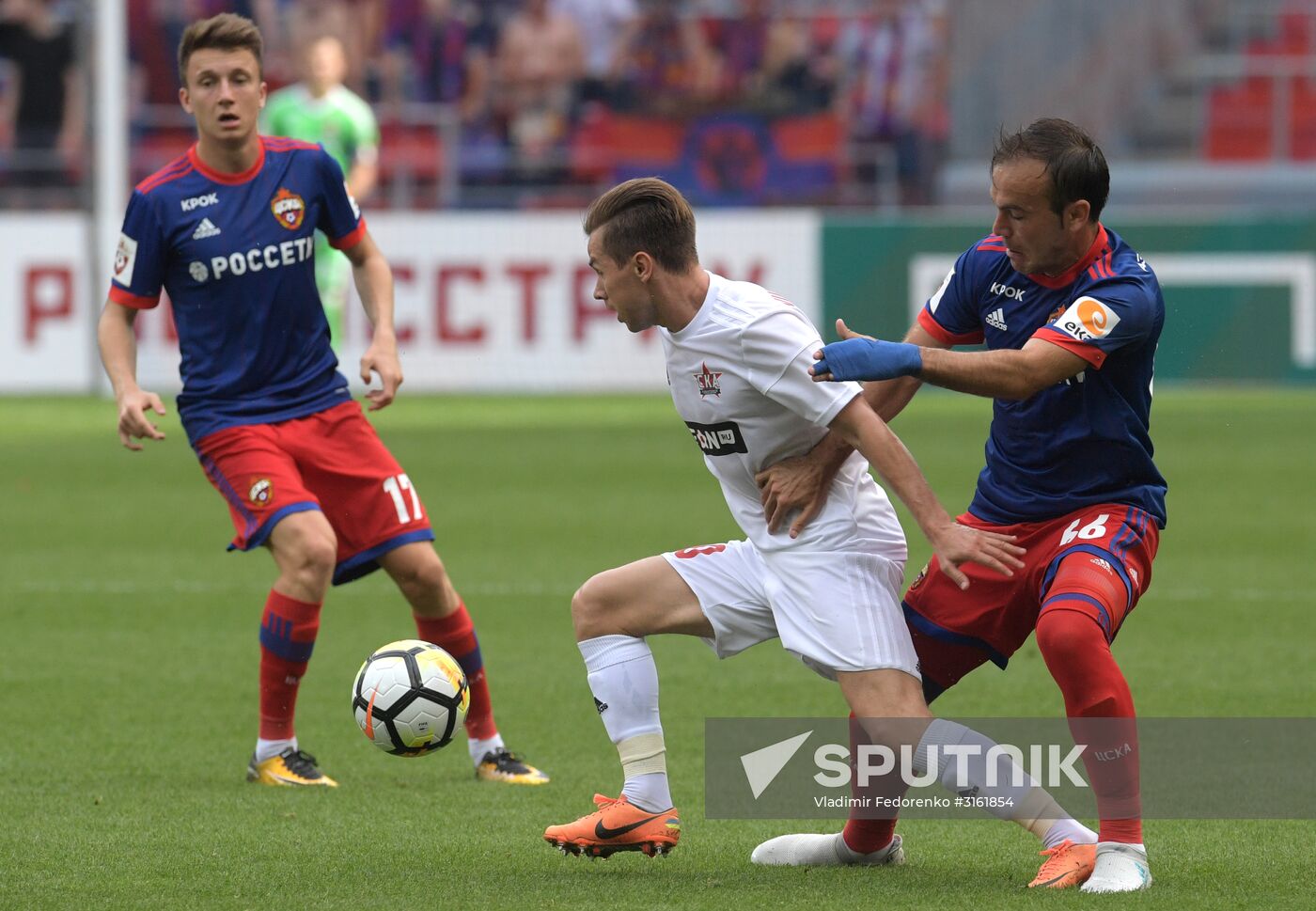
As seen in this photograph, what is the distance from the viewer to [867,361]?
411cm

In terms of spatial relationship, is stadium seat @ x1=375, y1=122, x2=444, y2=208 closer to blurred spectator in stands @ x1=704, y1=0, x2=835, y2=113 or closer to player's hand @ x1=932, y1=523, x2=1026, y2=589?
blurred spectator in stands @ x1=704, y1=0, x2=835, y2=113

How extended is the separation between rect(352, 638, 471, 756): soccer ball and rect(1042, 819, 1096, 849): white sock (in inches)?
63.8

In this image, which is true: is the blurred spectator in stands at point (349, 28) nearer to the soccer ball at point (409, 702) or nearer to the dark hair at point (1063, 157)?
the soccer ball at point (409, 702)

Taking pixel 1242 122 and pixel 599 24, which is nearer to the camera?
pixel 599 24

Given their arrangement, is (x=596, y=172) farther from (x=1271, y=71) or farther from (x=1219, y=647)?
(x=1219, y=647)

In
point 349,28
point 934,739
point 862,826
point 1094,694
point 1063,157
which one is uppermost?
point 349,28

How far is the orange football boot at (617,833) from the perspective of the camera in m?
4.46

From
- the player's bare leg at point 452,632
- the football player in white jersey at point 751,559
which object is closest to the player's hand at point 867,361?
the football player in white jersey at point 751,559

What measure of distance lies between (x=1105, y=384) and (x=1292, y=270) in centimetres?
1428

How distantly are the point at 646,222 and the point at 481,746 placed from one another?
2.00 metres

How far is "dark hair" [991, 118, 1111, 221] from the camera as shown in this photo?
4.30m

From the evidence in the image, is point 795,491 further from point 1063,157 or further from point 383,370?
point 383,370

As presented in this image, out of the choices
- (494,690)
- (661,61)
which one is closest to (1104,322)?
(494,690)

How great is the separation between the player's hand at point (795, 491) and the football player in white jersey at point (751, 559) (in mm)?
40
